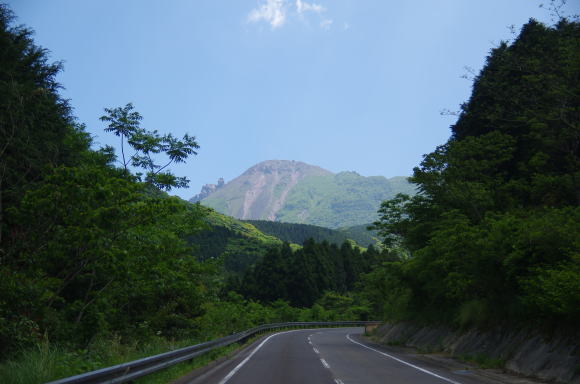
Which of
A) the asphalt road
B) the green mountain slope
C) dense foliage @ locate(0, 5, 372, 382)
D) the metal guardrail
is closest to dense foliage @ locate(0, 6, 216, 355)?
dense foliage @ locate(0, 5, 372, 382)

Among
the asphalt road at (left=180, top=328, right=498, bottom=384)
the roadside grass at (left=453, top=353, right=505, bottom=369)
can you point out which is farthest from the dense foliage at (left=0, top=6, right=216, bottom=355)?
the roadside grass at (left=453, top=353, right=505, bottom=369)

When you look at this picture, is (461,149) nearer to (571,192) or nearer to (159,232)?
(571,192)

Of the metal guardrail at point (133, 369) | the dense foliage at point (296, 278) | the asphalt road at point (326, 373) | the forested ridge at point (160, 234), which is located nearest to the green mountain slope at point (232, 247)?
the dense foliage at point (296, 278)

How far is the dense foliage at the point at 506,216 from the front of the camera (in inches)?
→ 510

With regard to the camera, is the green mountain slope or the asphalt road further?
the green mountain slope

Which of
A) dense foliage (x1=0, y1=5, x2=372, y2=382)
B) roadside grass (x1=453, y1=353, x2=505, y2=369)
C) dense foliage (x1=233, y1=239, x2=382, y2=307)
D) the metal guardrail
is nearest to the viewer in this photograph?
the metal guardrail

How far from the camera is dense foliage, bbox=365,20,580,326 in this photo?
42.5 feet

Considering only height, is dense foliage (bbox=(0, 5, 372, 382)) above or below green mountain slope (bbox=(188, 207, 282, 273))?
below

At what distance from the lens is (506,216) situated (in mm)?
18172

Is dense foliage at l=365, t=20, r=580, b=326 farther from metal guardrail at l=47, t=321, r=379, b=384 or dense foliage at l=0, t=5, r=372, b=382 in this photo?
dense foliage at l=0, t=5, r=372, b=382

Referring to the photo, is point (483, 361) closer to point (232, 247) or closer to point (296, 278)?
point (296, 278)

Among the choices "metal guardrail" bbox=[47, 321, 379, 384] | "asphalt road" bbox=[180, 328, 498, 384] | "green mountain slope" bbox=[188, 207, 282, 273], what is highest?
"green mountain slope" bbox=[188, 207, 282, 273]

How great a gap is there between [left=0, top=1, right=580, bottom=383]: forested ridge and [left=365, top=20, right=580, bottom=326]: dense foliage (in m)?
0.09

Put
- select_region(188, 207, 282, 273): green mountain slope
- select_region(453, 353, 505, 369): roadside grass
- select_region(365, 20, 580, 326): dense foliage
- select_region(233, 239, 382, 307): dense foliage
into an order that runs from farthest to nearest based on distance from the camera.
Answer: select_region(188, 207, 282, 273): green mountain slope → select_region(233, 239, 382, 307): dense foliage → select_region(453, 353, 505, 369): roadside grass → select_region(365, 20, 580, 326): dense foliage
